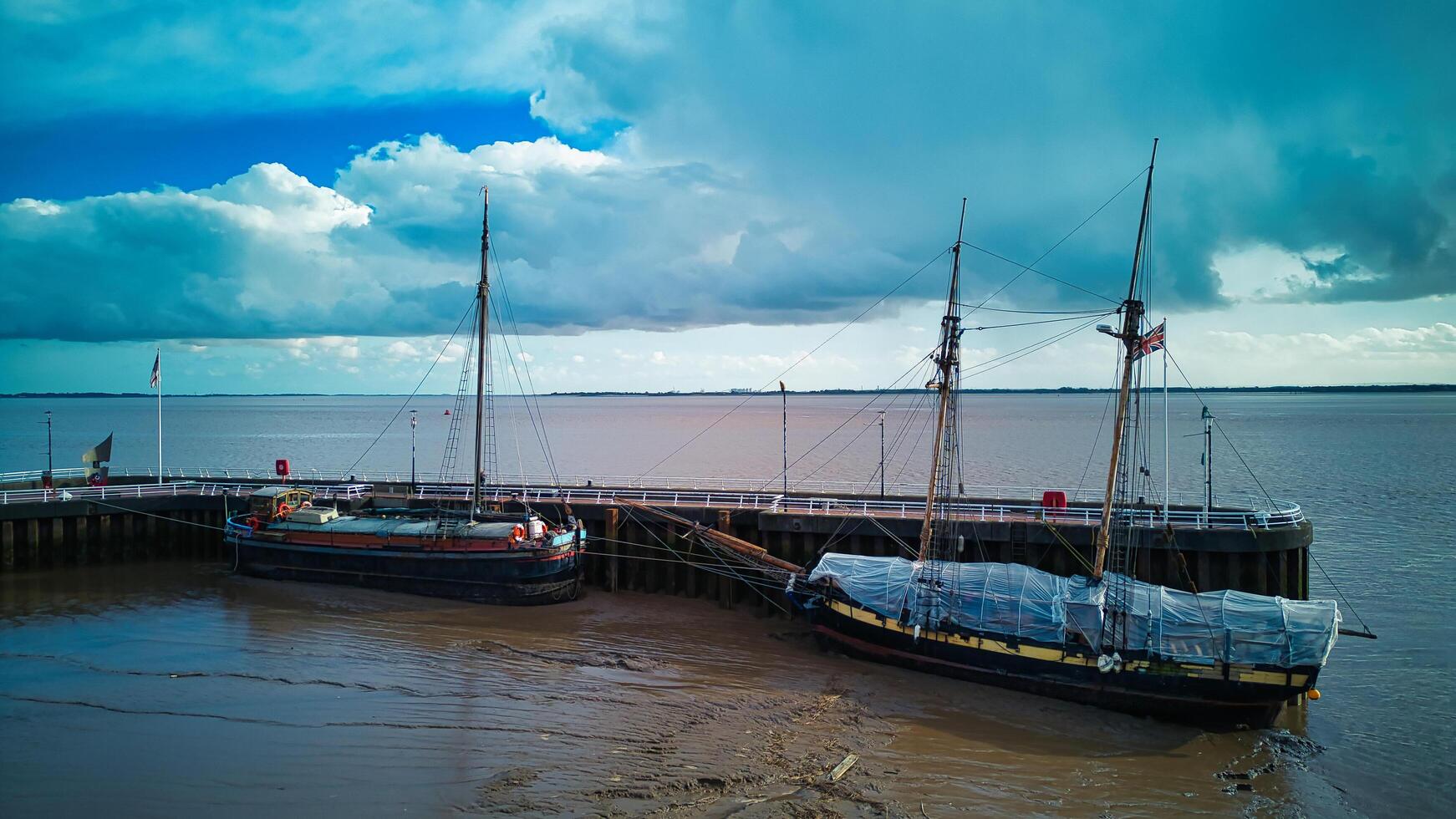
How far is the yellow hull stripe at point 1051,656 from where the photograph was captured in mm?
22156

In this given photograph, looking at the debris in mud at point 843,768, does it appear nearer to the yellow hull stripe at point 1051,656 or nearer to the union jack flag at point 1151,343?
the yellow hull stripe at point 1051,656

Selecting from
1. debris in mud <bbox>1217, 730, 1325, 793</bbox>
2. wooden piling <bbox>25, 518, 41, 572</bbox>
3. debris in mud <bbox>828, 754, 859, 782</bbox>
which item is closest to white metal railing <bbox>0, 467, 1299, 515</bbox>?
wooden piling <bbox>25, 518, 41, 572</bbox>

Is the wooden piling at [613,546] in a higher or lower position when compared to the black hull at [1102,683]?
higher

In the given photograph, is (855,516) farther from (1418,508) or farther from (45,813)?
(1418,508)

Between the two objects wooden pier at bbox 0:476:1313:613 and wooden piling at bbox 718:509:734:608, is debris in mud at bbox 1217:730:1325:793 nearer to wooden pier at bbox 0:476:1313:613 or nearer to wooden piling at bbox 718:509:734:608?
wooden pier at bbox 0:476:1313:613

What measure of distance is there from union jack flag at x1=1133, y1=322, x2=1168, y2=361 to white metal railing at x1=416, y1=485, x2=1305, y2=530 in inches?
214

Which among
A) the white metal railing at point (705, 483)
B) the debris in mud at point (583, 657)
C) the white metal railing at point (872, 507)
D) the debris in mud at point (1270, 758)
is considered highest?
the white metal railing at point (872, 507)

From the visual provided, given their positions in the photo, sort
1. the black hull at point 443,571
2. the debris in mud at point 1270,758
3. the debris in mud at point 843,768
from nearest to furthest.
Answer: the debris in mud at point 843,768 < the debris in mud at point 1270,758 < the black hull at point 443,571

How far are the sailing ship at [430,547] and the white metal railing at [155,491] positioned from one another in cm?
460

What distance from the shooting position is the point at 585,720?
21.1m

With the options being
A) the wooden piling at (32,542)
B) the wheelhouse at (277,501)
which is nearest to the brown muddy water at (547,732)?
the wheelhouse at (277,501)

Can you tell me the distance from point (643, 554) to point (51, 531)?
2845 cm

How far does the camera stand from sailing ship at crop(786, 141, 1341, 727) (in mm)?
22453

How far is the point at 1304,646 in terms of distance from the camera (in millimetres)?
22047
